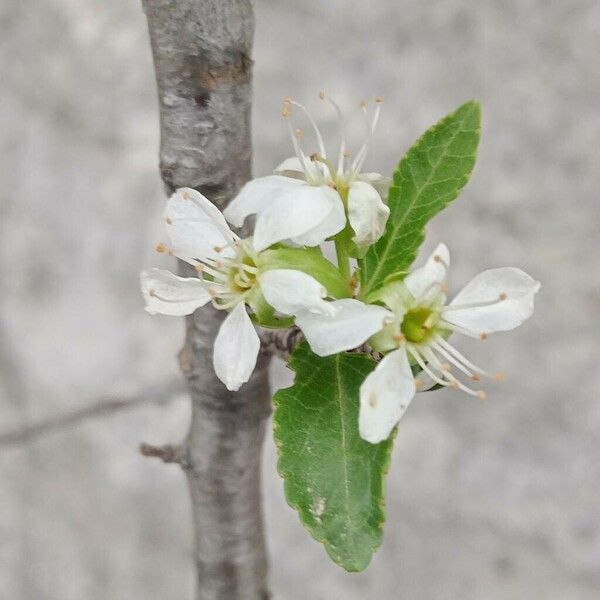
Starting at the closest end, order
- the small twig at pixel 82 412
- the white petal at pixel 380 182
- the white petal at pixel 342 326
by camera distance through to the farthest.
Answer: the white petal at pixel 342 326, the white petal at pixel 380 182, the small twig at pixel 82 412

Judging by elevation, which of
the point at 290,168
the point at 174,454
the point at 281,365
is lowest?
the point at 281,365

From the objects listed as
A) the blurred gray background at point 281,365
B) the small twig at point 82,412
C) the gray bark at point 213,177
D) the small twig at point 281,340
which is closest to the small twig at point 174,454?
the gray bark at point 213,177

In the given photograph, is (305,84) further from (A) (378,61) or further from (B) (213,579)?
(B) (213,579)

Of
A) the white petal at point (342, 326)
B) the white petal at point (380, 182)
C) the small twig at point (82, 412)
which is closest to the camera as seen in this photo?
the white petal at point (342, 326)

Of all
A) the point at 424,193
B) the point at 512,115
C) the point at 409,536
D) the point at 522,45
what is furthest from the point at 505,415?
the point at 424,193

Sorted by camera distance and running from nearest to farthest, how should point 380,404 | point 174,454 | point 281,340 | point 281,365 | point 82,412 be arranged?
point 380,404, point 281,340, point 174,454, point 82,412, point 281,365

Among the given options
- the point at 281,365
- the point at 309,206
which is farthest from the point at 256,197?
the point at 281,365

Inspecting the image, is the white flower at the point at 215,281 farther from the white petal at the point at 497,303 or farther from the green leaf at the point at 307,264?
the white petal at the point at 497,303

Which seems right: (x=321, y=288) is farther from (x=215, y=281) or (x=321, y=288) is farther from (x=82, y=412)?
(x=82, y=412)

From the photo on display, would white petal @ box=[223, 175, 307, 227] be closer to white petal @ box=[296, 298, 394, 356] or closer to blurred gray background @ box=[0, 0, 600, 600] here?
white petal @ box=[296, 298, 394, 356]
